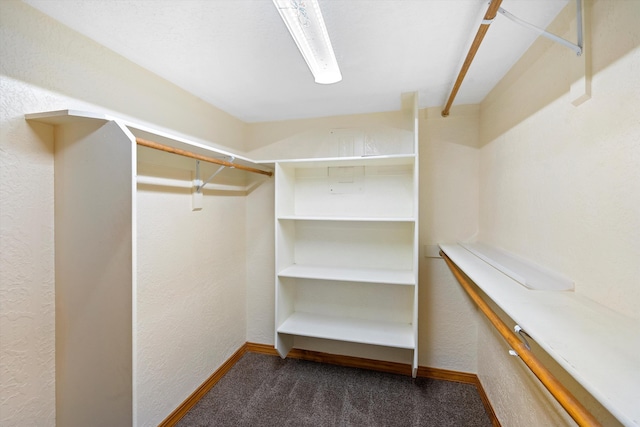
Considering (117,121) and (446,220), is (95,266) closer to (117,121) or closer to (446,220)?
(117,121)

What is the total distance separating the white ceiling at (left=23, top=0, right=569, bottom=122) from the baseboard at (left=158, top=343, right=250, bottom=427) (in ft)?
7.00

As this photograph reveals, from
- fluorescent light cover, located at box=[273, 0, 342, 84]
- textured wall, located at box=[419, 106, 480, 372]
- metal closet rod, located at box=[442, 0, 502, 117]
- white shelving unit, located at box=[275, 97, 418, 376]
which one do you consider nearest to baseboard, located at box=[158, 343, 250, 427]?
white shelving unit, located at box=[275, 97, 418, 376]

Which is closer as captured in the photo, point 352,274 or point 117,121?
point 117,121

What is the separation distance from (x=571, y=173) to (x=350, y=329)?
1.72 m

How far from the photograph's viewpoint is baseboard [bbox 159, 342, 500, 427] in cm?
185

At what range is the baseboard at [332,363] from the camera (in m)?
1.85

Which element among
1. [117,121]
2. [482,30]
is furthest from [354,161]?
[117,121]

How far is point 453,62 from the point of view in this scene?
1.52 m

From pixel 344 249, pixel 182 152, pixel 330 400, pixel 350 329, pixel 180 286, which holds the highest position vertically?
pixel 182 152

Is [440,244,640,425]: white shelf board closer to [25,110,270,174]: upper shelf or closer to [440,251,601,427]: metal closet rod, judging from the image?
[440,251,601,427]: metal closet rod

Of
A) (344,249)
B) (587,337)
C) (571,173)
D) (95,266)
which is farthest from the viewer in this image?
(344,249)

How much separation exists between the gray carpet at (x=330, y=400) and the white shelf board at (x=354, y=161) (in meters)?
1.71

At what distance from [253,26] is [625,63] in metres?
1.31

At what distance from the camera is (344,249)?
239 centimetres
